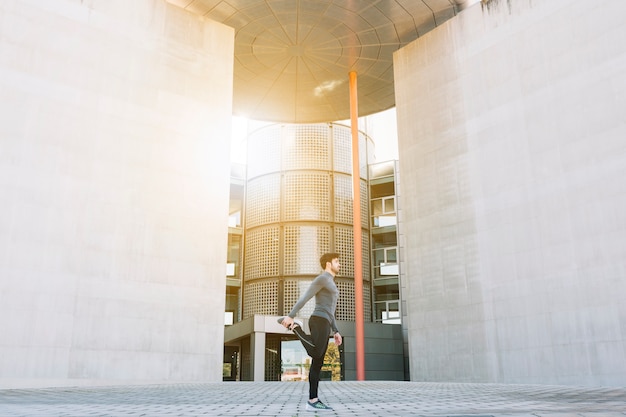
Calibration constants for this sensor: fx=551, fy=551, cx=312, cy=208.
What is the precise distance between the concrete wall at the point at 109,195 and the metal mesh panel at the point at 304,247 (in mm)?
11413

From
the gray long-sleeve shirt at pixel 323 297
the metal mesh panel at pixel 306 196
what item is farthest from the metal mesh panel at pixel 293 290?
the gray long-sleeve shirt at pixel 323 297

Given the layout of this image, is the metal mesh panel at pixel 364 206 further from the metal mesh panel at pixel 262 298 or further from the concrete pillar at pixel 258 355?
the concrete pillar at pixel 258 355

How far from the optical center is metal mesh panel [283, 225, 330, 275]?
92.1 ft

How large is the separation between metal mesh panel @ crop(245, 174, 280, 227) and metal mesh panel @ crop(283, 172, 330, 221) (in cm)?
56

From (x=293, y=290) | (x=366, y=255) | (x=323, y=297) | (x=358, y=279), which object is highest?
(x=366, y=255)

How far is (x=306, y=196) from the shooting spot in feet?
96.2

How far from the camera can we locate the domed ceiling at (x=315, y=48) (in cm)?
1948

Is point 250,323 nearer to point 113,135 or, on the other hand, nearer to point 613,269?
point 113,135

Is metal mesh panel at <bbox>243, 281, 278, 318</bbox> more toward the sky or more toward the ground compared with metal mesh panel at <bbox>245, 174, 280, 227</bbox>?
more toward the ground

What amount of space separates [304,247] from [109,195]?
14603 mm

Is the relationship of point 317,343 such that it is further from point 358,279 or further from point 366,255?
point 366,255

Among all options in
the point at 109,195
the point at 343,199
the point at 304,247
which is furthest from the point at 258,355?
the point at 343,199

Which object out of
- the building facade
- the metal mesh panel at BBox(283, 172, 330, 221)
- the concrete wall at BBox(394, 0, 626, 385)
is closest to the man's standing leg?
the concrete wall at BBox(394, 0, 626, 385)

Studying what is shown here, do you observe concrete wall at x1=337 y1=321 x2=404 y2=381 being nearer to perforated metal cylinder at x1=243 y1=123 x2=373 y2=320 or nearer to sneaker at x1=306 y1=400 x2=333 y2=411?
perforated metal cylinder at x1=243 y1=123 x2=373 y2=320
